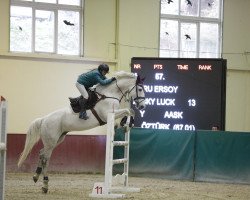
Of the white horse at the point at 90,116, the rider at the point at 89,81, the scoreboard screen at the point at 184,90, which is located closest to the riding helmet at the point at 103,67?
the rider at the point at 89,81

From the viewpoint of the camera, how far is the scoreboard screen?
481 inches

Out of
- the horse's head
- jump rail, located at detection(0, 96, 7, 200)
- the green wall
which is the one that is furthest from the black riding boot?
jump rail, located at detection(0, 96, 7, 200)

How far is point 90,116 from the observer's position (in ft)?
32.3

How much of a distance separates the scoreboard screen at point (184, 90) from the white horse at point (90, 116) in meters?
2.37

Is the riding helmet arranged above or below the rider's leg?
above

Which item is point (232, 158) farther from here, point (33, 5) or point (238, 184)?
point (33, 5)

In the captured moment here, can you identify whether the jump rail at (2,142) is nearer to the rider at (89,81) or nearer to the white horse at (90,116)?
the white horse at (90,116)

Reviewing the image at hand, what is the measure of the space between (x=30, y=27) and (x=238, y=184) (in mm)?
6645

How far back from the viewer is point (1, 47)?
46.5 ft

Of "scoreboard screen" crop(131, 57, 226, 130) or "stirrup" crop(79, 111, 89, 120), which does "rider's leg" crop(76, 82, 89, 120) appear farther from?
"scoreboard screen" crop(131, 57, 226, 130)

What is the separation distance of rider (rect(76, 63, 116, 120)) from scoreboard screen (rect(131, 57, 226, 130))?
2.57 meters

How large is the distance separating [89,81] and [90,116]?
0.62 m

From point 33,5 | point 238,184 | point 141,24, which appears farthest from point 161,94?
point 33,5

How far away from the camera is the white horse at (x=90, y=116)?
9.82 metres
